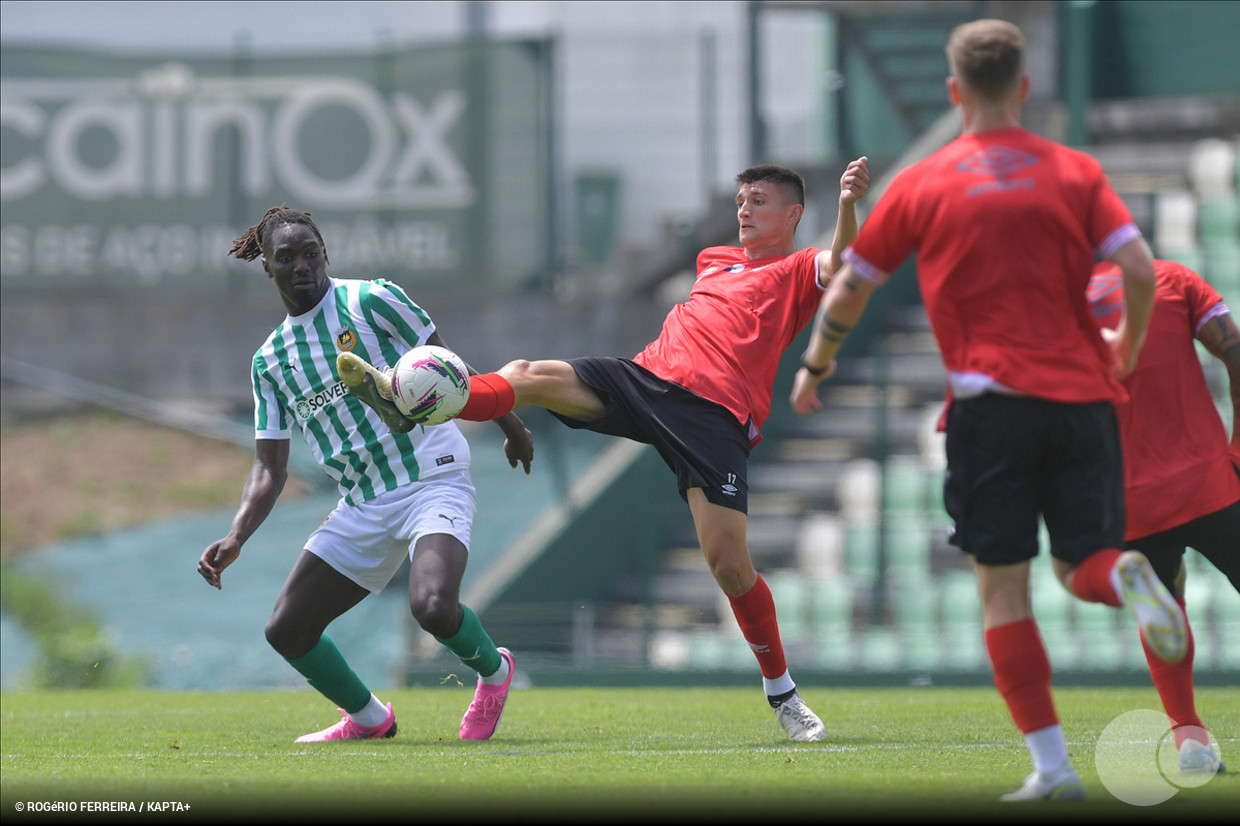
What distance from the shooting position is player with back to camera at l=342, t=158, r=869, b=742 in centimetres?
620

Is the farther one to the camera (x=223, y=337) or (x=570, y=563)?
(x=223, y=337)

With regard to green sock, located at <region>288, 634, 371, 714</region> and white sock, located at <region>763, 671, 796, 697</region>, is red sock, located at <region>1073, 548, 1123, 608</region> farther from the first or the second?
green sock, located at <region>288, 634, 371, 714</region>

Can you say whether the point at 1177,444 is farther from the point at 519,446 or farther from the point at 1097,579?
the point at 519,446

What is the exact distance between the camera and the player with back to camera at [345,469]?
643cm

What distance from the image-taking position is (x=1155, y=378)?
546 cm

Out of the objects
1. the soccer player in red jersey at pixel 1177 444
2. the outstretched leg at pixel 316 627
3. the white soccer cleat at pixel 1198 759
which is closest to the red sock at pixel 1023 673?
the white soccer cleat at pixel 1198 759

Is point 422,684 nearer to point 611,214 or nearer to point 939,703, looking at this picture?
point 939,703

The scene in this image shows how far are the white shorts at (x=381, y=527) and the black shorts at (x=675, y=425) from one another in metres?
0.62

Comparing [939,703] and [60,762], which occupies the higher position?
[60,762]

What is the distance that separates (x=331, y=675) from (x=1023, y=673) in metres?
3.12

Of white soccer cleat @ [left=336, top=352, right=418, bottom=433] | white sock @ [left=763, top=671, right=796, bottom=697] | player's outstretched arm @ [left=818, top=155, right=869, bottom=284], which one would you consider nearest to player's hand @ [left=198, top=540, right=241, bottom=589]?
white soccer cleat @ [left=336, top=352, right=418, bottom=433]

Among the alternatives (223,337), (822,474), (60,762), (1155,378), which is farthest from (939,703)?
(223,337)

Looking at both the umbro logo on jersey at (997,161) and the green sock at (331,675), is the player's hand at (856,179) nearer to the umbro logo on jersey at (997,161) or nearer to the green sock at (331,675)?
the umbro logo on jersey at (997,161)

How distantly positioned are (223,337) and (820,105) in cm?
686
